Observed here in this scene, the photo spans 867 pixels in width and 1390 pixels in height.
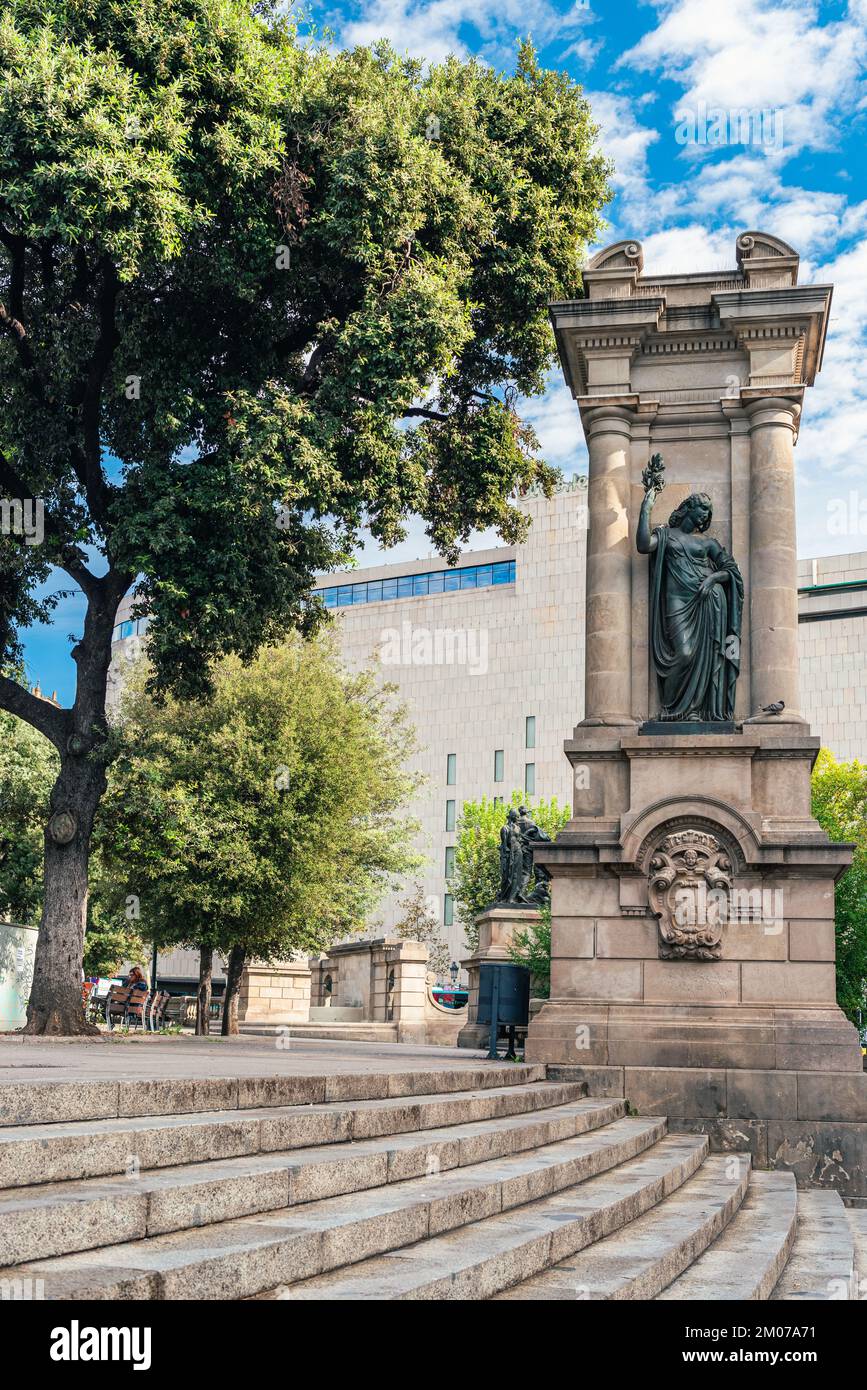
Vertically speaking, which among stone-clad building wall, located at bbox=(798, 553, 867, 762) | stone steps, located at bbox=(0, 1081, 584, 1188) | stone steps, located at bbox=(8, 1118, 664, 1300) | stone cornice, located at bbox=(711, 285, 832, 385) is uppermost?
stone-clad building wall, located at bbox=(798, 553, 867, 762)

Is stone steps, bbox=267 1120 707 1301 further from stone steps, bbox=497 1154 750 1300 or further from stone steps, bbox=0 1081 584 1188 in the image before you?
stone steps, bbox=0 1081 584 1188

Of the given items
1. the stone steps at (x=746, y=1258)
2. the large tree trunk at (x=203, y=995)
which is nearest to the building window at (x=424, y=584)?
the large tree trunk at (x=203, y=995)

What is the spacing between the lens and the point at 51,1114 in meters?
5.11

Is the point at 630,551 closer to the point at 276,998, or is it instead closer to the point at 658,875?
the point at 658,875

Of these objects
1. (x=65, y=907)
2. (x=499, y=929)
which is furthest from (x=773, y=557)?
(x=499, y=929)

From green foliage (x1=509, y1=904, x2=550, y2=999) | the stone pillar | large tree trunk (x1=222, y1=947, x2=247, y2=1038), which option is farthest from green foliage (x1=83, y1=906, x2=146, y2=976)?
green foliage (x1=509, y1=904, x2=550, y2=999)

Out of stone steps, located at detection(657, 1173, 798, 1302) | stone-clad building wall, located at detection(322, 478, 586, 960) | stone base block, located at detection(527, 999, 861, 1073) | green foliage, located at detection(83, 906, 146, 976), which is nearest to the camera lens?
stone steps, located at detection(657, 1173, 798, 1302)

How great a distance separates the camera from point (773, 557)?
1405cm

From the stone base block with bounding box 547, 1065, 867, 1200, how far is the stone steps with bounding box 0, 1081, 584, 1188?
503 cm

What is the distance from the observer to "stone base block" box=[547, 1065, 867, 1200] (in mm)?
12055

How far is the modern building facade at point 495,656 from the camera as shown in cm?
7688

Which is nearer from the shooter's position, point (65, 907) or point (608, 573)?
point (608, 573)

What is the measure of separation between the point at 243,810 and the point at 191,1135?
2029 centimetres

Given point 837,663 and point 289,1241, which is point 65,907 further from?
point 837,663
